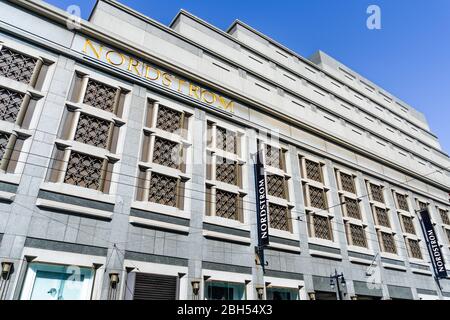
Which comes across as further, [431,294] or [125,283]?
[431,294]

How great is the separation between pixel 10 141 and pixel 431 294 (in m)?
29.0

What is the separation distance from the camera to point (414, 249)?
2509 centimetres

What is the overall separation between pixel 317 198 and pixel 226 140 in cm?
767

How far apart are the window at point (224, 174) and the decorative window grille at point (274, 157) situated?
2.28 m

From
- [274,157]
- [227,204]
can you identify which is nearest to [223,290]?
[227,204]

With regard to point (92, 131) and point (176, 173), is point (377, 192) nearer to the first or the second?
point (176, 173)

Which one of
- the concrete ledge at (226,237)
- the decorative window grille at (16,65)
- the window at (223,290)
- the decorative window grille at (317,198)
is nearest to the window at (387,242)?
the decorative window grille at (317,198)

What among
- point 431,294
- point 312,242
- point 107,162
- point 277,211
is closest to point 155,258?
point 107,162

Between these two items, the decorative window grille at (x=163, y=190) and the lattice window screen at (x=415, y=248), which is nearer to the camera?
the decorative window grille at (x=163, y=190)

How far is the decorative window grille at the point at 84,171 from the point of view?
12.7 m

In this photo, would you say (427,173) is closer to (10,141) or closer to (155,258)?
(155,258)

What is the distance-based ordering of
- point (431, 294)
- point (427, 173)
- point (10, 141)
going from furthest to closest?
point (427, 173)
point (431, 294)
point (10, 141)

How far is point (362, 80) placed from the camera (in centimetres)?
3378

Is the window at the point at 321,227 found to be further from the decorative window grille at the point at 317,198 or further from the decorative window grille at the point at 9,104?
the decorative window grille at the point at 9,104
